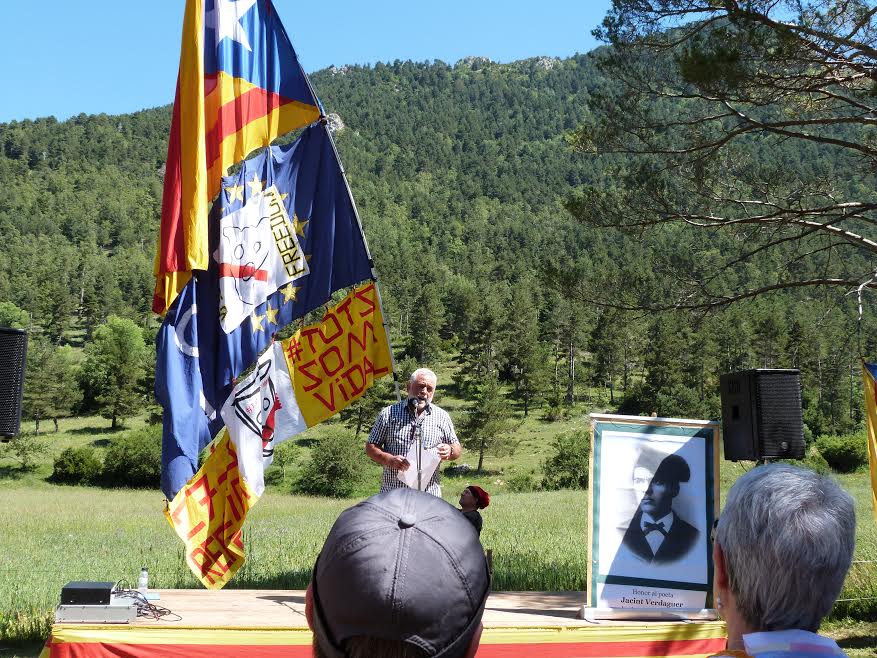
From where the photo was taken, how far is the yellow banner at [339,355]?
594 cm

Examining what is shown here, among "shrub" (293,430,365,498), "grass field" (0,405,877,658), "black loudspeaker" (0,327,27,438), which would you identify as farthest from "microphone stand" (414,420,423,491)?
"shrub" (293,430,365,498)

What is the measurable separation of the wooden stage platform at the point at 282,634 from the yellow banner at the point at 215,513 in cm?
24

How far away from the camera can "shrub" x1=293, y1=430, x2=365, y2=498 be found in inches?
1694

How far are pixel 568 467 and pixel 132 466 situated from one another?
75.7 feet

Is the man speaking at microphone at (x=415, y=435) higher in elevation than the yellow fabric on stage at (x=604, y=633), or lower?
higher

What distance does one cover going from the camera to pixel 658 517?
18.4ft

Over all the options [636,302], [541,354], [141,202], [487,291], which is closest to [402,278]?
[487,291]

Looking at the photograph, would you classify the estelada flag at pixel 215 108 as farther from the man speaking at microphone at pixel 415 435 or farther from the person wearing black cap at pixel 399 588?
the person wearing black cap at pixel 399 588

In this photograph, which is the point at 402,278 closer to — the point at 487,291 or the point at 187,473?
the point at 487,291

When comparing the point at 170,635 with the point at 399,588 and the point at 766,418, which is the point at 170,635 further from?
the point at 766,418

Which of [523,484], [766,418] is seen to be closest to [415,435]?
[766,418]

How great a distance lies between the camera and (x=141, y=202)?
155875mm

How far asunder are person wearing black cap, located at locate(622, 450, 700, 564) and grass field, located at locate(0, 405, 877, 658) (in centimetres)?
216

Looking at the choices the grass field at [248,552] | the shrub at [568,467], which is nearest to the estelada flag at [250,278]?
the grass field at [248,552]
